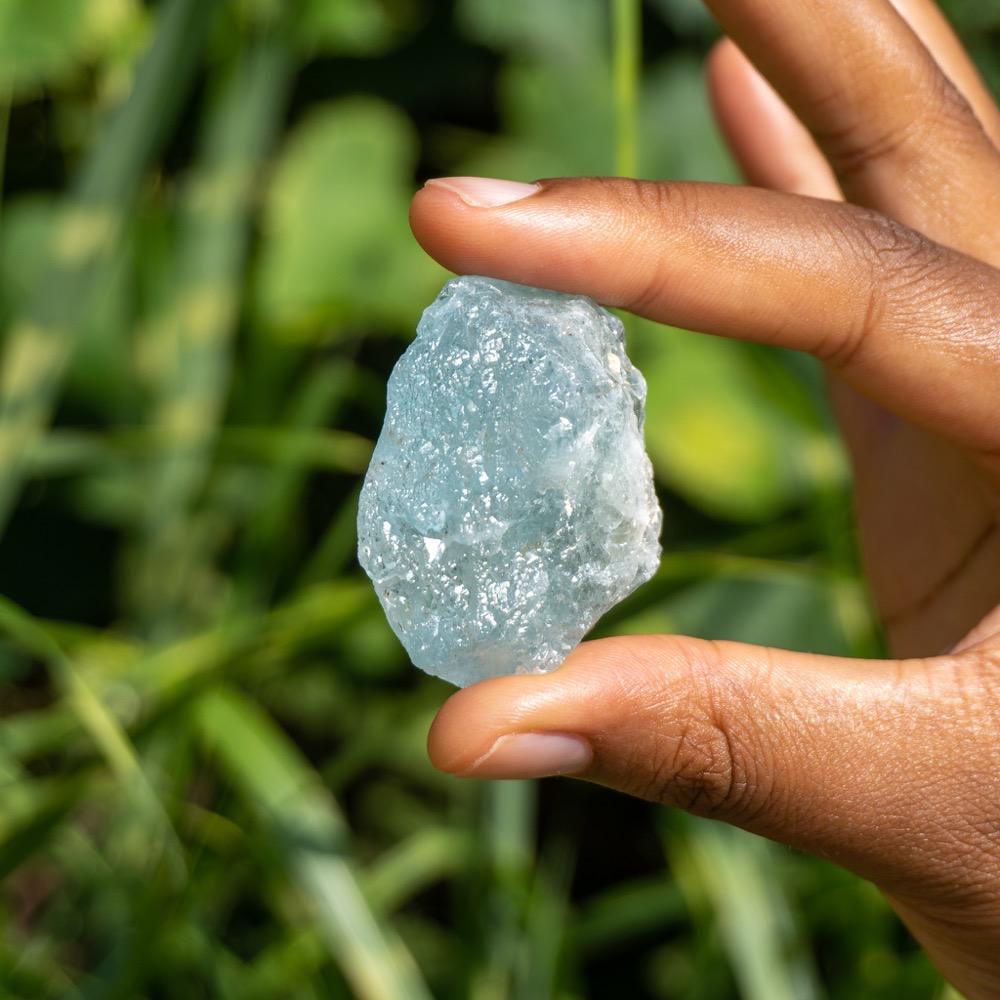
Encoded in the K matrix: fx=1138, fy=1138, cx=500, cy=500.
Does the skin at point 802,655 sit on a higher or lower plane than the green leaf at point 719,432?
higher

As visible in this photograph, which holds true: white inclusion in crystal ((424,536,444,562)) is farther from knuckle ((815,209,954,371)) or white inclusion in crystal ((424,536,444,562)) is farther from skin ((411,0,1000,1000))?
knuckle ((815,209,954,371))

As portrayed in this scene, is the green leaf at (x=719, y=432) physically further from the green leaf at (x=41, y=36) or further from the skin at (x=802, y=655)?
the green leaf at (x=41, y=36)

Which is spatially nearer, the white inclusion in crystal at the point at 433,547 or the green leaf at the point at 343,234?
the white inclusion in crystal at the point at 433,547

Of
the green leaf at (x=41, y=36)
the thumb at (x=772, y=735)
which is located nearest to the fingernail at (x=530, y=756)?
the thumb at (x=772, y=735)

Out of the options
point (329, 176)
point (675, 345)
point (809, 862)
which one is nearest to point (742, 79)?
point (675, 345)

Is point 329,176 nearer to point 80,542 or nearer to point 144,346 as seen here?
point 144,346
